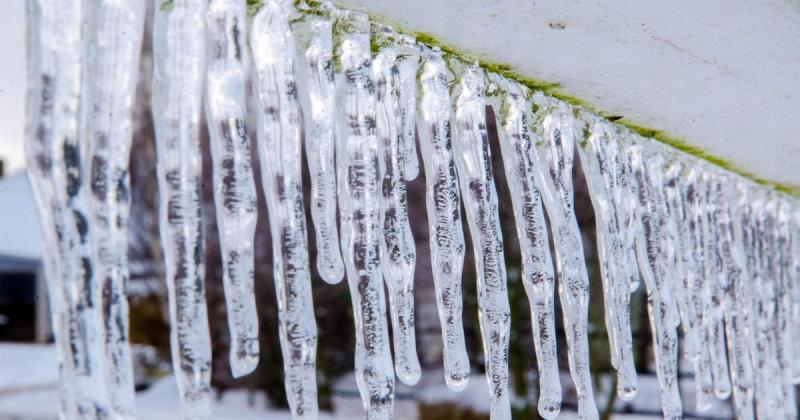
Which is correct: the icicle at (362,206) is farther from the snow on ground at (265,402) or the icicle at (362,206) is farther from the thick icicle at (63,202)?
the snow on ground at (265,402)

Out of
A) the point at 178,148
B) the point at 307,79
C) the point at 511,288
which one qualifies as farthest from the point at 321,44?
the point at 511,288

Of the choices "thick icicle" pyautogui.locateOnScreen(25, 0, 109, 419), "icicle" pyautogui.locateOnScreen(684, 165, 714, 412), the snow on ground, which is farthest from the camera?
the snow on ground

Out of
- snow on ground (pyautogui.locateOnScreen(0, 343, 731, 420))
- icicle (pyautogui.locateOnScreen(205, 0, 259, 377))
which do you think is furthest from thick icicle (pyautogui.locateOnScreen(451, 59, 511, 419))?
snow on ground (pyautogui.locateOnScreen(0, 343, 731, 420))

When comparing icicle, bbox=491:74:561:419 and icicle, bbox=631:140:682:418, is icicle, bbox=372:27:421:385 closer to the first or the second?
icicle, bbox=491:74:561:419

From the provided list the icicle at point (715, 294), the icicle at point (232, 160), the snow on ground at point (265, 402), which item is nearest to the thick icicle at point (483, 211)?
the icicle at point (232, 160)

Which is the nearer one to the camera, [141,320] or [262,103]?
[262,103]

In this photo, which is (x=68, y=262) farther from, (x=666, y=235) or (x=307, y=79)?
(x=666, y=235)

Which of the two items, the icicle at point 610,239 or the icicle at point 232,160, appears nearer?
the icicle at point 232,160
